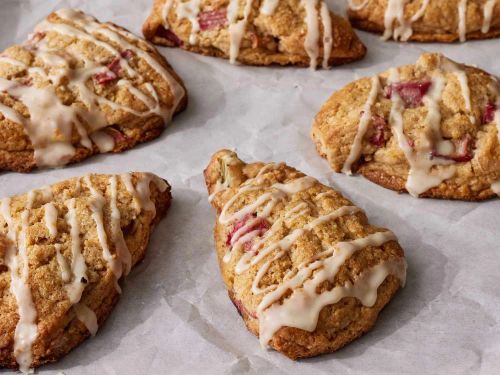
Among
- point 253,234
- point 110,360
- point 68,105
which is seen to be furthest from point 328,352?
point 68,105

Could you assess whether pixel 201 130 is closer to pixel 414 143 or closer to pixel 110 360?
pixel 414 143

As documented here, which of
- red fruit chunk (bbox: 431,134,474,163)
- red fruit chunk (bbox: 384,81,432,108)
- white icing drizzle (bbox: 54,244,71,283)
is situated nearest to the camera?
white icing drizzle (bbox: 54,244,71,283)

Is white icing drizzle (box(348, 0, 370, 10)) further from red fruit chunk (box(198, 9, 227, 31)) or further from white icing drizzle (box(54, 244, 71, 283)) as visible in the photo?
white icing drizzle (box(54, 244, 71, 283))

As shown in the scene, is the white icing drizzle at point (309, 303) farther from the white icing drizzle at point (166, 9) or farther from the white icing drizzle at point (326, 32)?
the white icing drizzle at point (166, 9)

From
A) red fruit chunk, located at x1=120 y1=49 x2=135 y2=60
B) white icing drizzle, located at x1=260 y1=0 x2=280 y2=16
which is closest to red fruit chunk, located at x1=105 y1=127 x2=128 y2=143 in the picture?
red fruit chunk, located at x1=120 y1=49 x2=135 y2=60

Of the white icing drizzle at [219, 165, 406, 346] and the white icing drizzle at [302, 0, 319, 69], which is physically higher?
the white icing drizzle at [302, 0, 319, 69]

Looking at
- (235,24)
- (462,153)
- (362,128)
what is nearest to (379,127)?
(362,128)

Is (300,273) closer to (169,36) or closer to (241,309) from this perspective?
(241,309)
